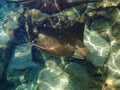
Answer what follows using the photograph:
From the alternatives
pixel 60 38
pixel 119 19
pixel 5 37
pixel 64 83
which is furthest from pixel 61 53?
pixel 5 37

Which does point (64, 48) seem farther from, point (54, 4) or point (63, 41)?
point (54, 4)

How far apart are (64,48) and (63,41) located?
229 mm

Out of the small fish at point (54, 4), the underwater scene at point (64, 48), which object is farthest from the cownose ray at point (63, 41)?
the small fish at point (54, 4)

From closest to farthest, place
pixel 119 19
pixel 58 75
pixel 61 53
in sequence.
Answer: pixel 61 53 < pixel 58 75 < pixel 119 19

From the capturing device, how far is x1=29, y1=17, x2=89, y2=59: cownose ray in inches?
175

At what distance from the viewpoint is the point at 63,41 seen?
467 centimetres

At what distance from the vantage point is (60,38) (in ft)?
15.5

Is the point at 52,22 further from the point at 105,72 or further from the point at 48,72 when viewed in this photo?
the point at 105,72

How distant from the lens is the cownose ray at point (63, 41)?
4441 millimetres

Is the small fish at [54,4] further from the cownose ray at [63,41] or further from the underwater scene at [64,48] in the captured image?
the cownose ray at [63,41]

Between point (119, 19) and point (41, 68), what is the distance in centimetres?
244

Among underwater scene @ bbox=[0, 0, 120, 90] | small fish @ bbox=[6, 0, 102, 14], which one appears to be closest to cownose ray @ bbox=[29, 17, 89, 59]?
underwater scene @ bbox=[0, 0, 120, 90]

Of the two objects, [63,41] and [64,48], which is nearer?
[64,48]


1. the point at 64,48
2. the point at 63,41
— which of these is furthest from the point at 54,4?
the point at 64,48
